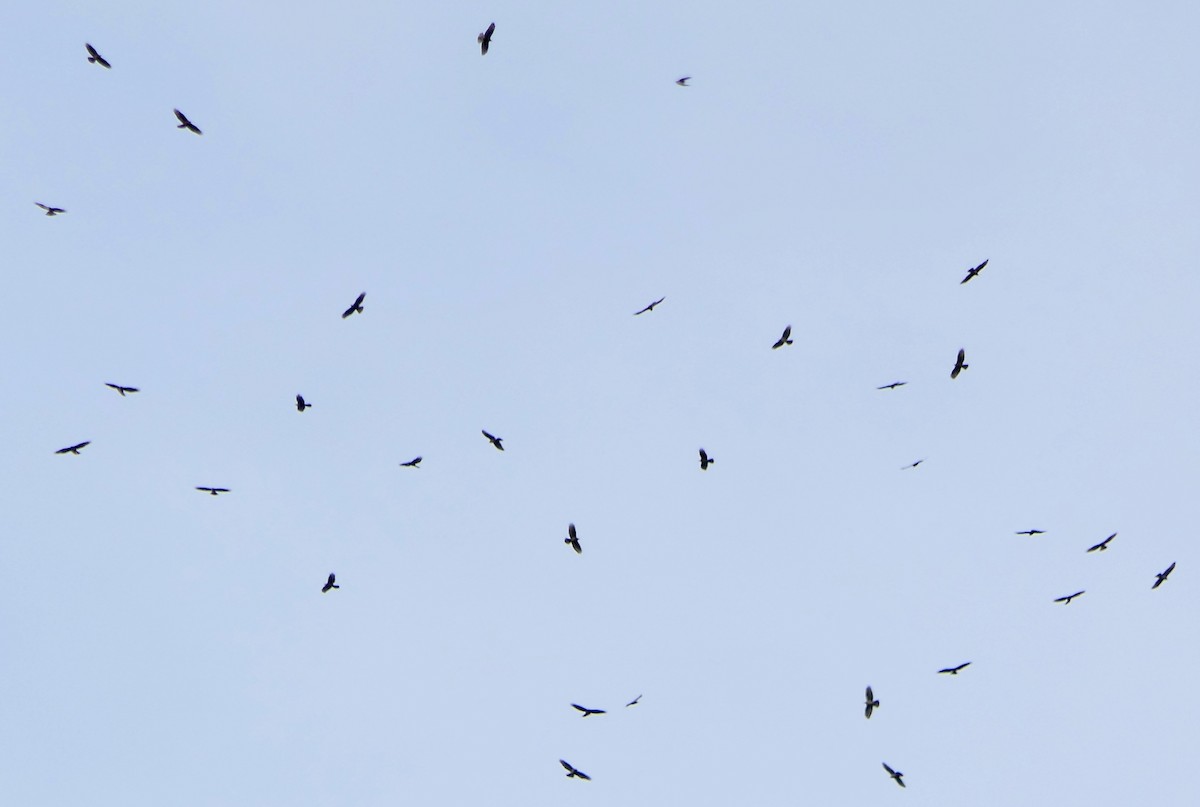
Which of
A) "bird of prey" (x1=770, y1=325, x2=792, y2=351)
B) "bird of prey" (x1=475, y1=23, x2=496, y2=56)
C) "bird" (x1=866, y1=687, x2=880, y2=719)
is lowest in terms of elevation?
"bird" (x1=866, y1=687, x2=880, y2=719)

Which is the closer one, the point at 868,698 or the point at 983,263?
the point at 868,698

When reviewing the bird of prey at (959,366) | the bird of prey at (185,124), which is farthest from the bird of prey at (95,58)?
the bird of prey at (959,366)

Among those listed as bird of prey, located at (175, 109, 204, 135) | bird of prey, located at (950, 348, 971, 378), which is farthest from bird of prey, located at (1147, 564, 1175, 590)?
bird of prey, located at (175, 109, 204, 135)

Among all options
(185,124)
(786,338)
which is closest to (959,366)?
(786,338)

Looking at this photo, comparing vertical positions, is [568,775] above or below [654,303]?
below

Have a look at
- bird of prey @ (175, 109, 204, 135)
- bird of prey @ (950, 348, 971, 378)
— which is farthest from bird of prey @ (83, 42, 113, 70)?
bird of prey @ (950, 348, 971, 378)

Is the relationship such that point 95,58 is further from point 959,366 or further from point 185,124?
point 959,366

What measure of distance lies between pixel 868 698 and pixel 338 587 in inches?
1404

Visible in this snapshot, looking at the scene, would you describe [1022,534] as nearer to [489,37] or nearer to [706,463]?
[706,463]

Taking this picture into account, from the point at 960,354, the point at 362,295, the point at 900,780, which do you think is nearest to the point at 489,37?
the point at 362,295

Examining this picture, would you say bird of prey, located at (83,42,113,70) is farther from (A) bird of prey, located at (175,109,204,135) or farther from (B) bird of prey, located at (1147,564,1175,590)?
(B) bird of prey, located at (1147,564,1175,590)

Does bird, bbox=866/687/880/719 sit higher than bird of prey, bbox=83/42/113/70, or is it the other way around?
bird of prey, bbox=83/42/113/70

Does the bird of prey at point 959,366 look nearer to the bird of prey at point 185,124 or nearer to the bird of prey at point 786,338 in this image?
the bird of prey at point 786,338

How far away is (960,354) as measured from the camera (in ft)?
305
